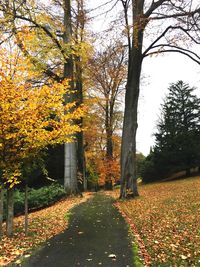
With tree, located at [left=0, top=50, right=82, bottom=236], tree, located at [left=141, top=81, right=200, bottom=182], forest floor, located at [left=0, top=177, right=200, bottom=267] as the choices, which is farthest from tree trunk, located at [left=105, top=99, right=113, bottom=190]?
tree, located at [left=0, top=50, right=82, bottom=236]

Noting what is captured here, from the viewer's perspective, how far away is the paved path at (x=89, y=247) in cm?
524

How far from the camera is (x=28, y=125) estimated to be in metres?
6.98

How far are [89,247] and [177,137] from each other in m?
25.9

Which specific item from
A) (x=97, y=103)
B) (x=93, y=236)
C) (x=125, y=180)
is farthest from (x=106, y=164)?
(x=93, y=236)

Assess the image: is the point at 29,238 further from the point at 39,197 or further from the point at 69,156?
the point at 69,156

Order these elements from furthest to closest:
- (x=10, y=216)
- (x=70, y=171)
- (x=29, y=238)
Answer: (x=70, y=171)
(x=10, y=216)
(x=29, y=238)

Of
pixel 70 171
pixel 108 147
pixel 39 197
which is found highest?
pixel 108 147

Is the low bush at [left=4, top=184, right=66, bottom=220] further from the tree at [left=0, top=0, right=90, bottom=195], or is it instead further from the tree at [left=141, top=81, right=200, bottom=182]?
the tree at [left=141, top=81, right=200, bottom=182]

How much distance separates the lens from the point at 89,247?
614 centimetres

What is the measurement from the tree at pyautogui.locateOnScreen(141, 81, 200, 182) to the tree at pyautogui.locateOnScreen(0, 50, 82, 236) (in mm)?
24192

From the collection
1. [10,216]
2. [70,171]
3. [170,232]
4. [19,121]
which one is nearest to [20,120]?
[19,121]

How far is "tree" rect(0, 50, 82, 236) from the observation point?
684 centimetres

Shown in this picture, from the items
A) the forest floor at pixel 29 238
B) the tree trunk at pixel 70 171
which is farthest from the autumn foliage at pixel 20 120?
the tree trunk at pixel 70 171

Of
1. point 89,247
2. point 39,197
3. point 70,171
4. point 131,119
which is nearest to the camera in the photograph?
point 89,247
